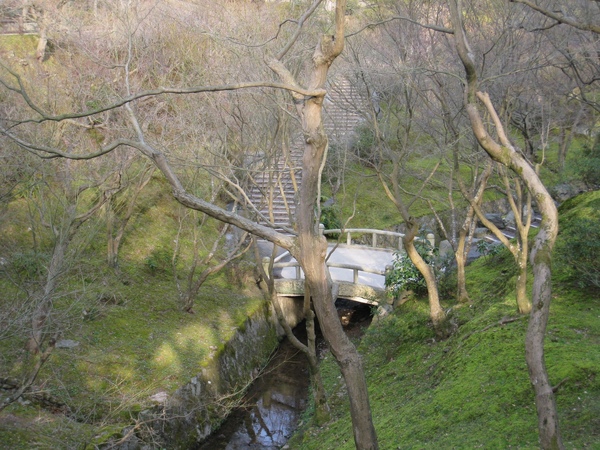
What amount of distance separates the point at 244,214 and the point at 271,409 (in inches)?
175

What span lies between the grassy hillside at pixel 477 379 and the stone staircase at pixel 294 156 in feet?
11.4

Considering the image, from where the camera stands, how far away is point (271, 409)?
1284 centimetres

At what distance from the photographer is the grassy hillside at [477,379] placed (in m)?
6.95

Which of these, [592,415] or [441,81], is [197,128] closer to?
[441,81]

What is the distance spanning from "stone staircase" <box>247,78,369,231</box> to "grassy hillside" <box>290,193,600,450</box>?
3478mm

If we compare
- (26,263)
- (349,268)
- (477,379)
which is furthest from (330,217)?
(477,379)

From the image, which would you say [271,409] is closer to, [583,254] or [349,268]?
[349,268]

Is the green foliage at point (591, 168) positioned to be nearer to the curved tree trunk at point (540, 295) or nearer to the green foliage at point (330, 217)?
the green foliage at point (330, 217)

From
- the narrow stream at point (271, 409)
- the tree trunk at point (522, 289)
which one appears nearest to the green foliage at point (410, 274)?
the narrow stream at point (271, 409)

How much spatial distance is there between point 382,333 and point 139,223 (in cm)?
901

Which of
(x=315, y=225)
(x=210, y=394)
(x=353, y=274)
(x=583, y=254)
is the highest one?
(x=315, y=225)

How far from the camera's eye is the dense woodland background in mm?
8328

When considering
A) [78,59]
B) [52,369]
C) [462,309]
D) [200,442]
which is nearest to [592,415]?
[462,309]

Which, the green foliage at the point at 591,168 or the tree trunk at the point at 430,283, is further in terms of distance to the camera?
the green foliage at the point at 591,168
